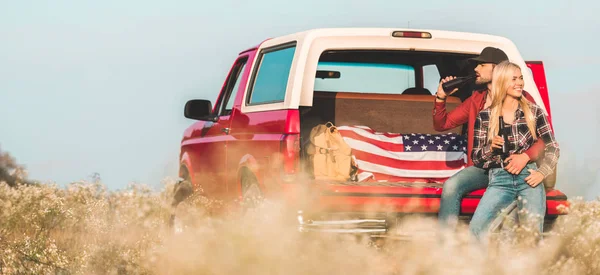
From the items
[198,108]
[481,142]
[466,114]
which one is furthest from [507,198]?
[198,108]

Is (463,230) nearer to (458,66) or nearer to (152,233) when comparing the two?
(458,66)

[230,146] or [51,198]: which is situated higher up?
[230,146]

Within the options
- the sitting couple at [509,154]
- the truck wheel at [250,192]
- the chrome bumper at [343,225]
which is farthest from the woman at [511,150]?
the truck wheel at [250,192]

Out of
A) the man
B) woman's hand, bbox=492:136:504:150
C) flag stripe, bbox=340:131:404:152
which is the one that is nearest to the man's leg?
the man

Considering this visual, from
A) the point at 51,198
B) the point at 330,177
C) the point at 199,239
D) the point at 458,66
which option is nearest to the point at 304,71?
the point at 330,177

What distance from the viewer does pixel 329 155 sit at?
8.58 m

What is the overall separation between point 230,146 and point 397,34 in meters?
1.91

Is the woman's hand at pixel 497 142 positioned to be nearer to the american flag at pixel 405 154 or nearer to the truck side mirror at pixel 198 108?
the american flag at pixel 405 154

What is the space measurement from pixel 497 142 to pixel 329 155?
1.37 meters

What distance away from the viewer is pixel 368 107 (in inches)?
402

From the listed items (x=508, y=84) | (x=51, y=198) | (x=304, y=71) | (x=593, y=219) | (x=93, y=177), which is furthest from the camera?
(x=93, y=177)

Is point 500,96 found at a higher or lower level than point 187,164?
higher

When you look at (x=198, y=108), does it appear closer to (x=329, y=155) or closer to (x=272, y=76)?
(x=272, y=76)

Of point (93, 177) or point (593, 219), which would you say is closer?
point (593, 219)
